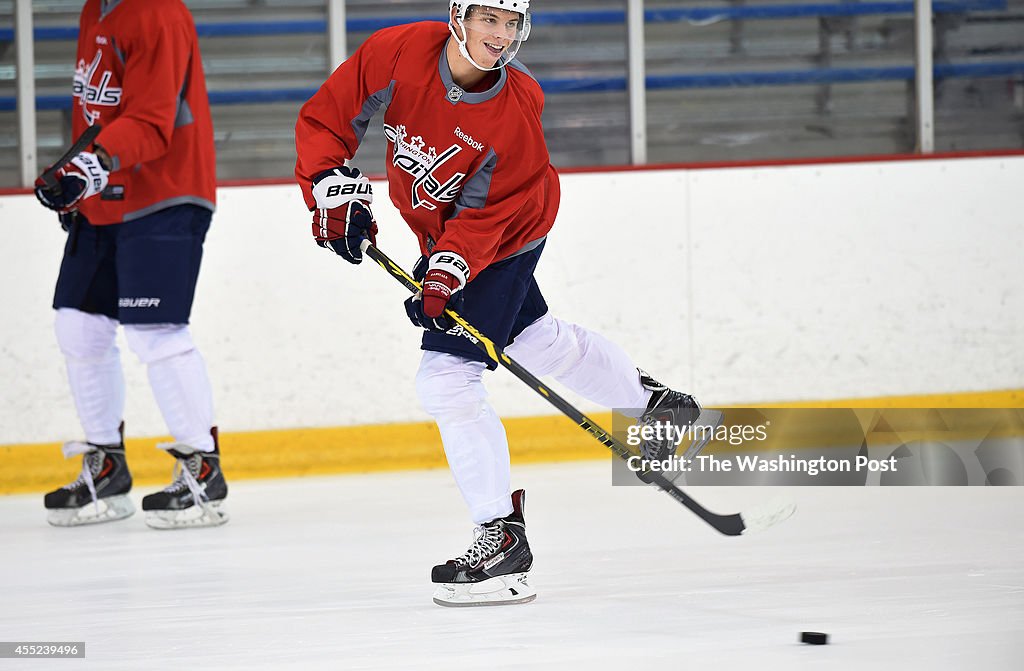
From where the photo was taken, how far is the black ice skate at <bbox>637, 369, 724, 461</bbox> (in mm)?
2688

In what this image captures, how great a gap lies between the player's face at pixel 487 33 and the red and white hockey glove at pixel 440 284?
33 centimetres

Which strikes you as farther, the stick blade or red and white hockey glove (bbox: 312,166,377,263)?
the stick blade

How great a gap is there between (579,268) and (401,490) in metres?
0.93

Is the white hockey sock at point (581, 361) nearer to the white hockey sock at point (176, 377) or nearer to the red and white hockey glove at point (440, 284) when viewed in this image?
the red and white hockey glove at point (440, 284)

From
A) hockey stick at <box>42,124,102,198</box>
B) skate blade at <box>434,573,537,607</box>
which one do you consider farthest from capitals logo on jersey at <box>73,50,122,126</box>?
skate blade at <box>434,573,537,607</box>

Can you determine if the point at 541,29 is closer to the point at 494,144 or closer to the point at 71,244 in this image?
the point at 71,244

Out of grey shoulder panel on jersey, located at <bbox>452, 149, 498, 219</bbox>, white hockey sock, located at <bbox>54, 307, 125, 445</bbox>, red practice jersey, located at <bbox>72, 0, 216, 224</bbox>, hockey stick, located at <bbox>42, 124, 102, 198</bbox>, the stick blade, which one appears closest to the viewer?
grey shoulder panel on jersey, located at <bbox>452, 149, 498, 219</bbox>

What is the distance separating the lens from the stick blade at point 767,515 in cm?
253

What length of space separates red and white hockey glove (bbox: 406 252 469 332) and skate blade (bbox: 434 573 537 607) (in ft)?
1.45

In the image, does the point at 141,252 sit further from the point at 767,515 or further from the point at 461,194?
the point at 767,515

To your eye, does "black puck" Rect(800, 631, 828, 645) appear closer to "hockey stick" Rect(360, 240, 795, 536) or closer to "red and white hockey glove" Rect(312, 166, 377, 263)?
"hockey stick" Rect(360, 240, 795, 536)

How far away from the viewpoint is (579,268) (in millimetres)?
4230

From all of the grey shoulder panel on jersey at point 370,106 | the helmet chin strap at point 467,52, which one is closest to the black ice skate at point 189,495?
the grey shoulder panel on jersey at point 370,106

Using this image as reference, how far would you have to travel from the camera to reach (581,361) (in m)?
2.65
